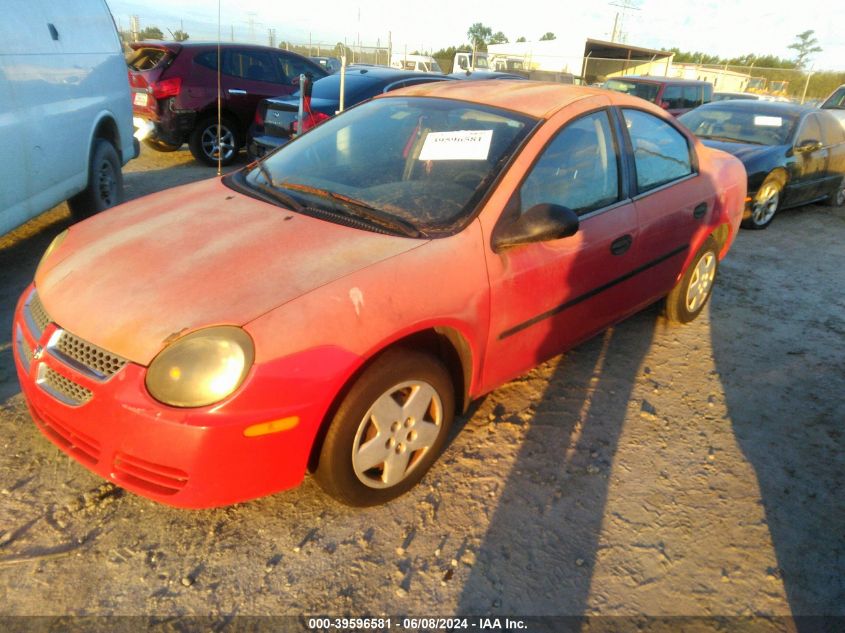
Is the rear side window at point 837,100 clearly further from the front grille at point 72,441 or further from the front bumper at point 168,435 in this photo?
the front grille at point 72,441

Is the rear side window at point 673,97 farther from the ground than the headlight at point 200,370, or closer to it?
farther from the ground

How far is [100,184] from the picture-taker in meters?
5.63

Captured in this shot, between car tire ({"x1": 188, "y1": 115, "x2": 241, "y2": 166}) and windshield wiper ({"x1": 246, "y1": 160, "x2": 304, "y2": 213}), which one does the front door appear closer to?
windshield wiper ({"x1": 246, "y1": 160, "x2": 304, "y2": 213})

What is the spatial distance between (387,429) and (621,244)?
1671 millimetres

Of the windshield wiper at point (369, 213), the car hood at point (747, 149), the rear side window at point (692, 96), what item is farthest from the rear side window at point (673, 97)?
the windshield wiper at point (369, 213)

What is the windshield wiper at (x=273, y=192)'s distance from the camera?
9.26 feet

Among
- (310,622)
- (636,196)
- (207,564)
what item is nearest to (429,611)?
(310,622)

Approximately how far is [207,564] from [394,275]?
4.05ft

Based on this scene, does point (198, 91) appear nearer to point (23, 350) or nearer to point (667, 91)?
point (23, 350)

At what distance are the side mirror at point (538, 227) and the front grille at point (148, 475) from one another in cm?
149

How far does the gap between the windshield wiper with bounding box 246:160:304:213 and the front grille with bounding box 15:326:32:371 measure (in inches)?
46.3

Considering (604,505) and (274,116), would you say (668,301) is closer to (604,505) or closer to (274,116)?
(604,505)

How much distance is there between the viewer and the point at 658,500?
9.06ft

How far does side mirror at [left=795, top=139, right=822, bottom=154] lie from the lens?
7.53m
